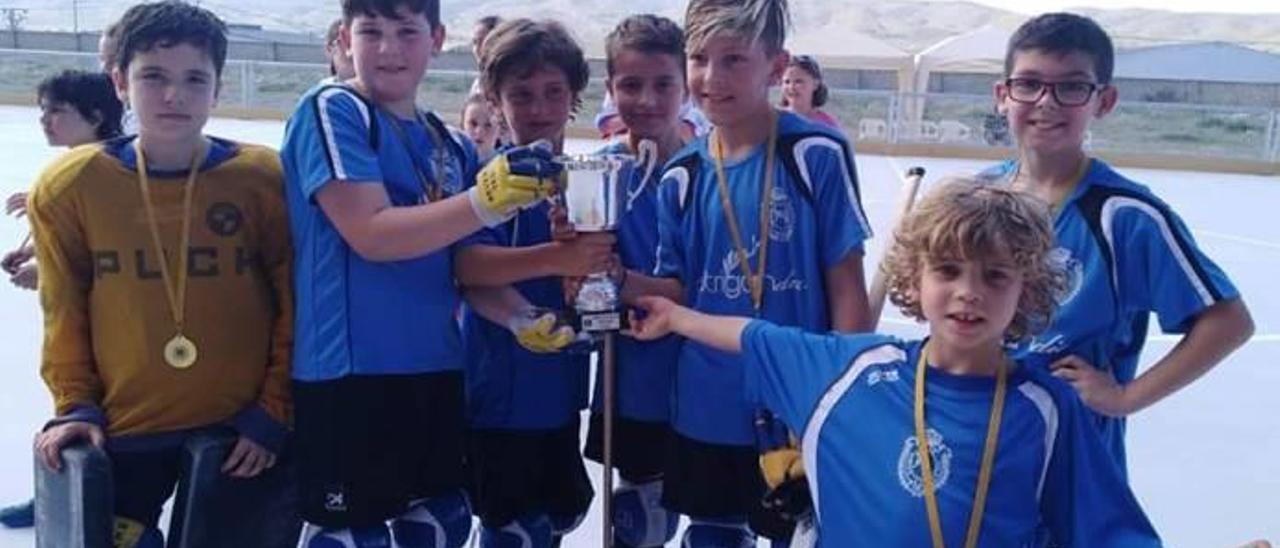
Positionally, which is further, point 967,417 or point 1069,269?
point 1069,269

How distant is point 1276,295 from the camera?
7059 mm

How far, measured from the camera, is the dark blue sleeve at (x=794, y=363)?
190 cm

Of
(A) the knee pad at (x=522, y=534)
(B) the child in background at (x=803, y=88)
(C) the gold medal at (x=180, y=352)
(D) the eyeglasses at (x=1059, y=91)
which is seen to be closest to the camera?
(D) the eyeglasses at (x=1059, y=91)

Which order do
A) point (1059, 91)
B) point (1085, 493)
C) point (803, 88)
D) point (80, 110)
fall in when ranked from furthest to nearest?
point (803, 88) → point (80, 110) → point (1059, 91) → point (1085, 493)

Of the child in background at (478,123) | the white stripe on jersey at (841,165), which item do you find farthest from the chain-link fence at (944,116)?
the white stripe on jersey at (841,165)

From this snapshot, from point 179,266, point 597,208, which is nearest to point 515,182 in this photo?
point 597,208

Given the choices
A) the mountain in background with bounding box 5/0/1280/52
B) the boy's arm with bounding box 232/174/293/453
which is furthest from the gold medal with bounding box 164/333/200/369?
the mountain in background with bounding box 5/0/1280/52

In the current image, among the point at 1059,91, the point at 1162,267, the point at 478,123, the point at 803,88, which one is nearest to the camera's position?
the point at 1162,267

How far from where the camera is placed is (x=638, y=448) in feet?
8.10

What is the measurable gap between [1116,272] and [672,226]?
0.74m

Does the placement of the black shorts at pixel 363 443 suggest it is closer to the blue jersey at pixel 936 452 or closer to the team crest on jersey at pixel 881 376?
the blue jersey at pixel 936 452

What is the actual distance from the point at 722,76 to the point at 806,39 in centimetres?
2255

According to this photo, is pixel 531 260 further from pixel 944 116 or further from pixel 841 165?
pixel 944 116

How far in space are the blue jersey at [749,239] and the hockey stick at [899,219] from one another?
8 centimetres
